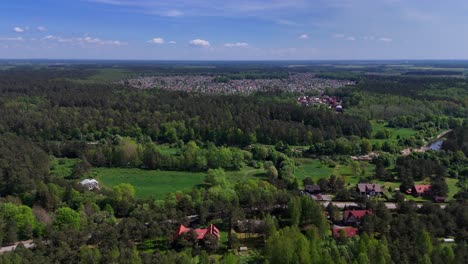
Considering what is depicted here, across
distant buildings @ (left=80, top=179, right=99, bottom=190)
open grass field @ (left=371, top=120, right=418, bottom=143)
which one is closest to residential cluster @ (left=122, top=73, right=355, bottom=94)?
open grass field @ (left=371, top=120, right=418, bottom=143)

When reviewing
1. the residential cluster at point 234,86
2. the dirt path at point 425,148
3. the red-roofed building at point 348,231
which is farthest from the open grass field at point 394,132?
the residential cluster at point 234,86

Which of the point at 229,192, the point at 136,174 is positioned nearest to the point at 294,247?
the point at 229,192

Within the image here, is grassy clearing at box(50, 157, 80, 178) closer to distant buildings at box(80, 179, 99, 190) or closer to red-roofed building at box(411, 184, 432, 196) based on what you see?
distant buildings at box(80, 179, 99, 190)

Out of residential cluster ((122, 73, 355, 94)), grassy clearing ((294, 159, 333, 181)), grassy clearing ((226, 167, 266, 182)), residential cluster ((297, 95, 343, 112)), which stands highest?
residential cluster ((122, 73, 355, 94))

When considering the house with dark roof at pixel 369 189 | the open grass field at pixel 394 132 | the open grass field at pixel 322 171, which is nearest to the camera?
the house with dark roof at pixel 369 189

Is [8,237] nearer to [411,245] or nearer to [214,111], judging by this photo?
[411,245]

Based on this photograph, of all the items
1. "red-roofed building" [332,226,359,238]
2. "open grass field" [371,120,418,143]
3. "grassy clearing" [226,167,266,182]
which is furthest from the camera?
"open grass field" [371,120,418,143]

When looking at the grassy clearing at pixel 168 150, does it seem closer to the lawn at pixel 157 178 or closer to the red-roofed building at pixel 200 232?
the lawn at pixel 157 178
